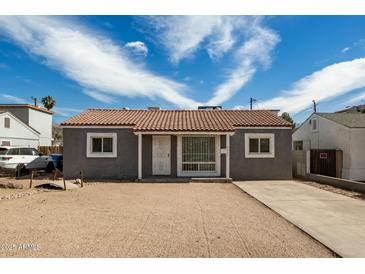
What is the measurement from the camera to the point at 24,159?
1495 cm

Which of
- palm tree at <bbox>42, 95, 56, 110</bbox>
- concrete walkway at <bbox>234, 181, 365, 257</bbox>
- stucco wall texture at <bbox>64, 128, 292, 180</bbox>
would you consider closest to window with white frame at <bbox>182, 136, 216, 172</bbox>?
stucco wall texture at <bbox>64, 128, 292, 180</bbox>

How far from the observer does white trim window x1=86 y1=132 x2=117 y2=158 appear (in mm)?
13570

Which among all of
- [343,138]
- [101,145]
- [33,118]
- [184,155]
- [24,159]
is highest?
[33,118]

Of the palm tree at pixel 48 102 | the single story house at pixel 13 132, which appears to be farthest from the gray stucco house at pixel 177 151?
the palm tree at pixel 48 102

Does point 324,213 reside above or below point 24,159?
below

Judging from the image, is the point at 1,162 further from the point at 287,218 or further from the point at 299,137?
the point at 299,137

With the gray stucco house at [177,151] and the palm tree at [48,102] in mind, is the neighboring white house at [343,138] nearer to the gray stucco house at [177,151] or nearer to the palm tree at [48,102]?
the gray stucco house at [177,151]

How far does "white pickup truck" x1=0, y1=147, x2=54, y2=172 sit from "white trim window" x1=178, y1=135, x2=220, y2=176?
377 inches

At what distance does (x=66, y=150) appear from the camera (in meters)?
13.5

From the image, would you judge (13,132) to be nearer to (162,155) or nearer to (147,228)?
(162,155)

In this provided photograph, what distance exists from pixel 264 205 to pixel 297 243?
3.20 metres

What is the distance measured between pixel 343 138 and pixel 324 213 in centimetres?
1069

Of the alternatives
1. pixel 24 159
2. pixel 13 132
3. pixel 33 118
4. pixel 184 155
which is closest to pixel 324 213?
pixel 184 155

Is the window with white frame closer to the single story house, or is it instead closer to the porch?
the porch
